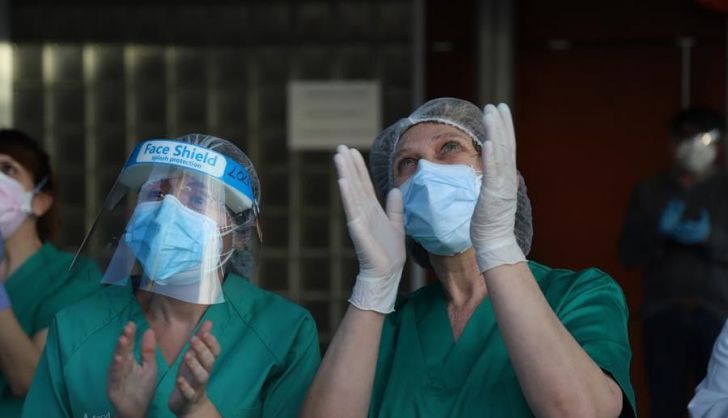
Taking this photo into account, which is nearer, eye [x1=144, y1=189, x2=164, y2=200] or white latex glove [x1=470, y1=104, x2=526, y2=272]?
white latex glove [x1=470, y1=104, x2=526, y2=272]

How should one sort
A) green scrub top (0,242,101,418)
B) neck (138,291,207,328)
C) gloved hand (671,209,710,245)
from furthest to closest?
1. gloved hand (671,209,710,245)
2. green scrub top (0,242,101,418)
3. neck (138,291,207,328)

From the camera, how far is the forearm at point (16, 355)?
2.84 meters

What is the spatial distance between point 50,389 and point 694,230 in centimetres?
279

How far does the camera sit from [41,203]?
3.28 m

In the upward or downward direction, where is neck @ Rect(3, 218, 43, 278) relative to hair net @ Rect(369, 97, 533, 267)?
downward

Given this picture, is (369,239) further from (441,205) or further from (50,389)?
(50,389)

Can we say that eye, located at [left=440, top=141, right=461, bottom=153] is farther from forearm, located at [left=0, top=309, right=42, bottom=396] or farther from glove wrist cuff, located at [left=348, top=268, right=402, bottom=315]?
forearm, located at [left=0, top=309, right=42, bottom=396]

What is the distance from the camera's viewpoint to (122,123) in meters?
5.15

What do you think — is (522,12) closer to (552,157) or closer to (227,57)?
(552,157)

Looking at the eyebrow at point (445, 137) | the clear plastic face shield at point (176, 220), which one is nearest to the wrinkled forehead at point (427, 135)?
the eyebrow at point (445, 137)

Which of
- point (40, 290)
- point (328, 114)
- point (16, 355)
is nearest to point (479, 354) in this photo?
point (16, 355)

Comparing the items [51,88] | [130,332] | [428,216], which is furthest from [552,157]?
[130,332]

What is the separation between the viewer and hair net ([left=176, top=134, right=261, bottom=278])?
232cm

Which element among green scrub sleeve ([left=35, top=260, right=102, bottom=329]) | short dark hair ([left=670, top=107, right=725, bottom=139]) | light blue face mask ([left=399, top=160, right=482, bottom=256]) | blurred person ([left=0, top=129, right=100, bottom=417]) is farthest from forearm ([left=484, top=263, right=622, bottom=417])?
short dark hair ([left=670, top=107, right=725, bottom=139])
